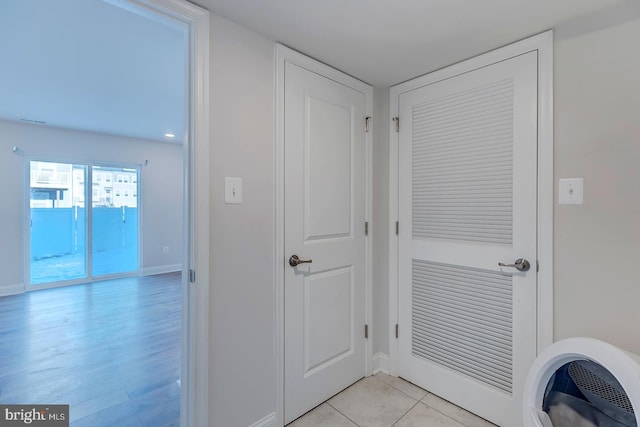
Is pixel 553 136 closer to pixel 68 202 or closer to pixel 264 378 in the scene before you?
pixel 264 378

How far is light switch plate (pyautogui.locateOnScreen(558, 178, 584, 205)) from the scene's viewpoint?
4.57 feet

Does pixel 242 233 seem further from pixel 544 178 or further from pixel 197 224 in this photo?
pixel 544 178

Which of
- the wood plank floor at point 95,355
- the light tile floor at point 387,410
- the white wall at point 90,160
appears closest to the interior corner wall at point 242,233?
the light tile floor at point 387,410

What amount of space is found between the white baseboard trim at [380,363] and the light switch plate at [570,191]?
1555 millimetres

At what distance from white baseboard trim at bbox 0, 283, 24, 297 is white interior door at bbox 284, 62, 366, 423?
4.75 metres

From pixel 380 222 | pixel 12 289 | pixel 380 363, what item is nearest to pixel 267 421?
pixel 380 363

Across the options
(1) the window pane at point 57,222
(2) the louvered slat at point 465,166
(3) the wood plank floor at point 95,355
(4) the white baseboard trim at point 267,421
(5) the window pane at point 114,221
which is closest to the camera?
(4) the white baseboard trim at point 267,421

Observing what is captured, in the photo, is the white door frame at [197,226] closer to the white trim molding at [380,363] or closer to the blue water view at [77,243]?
the white trim molding at [380,363]

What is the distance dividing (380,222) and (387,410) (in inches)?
48.4

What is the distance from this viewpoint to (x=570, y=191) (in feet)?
4.65

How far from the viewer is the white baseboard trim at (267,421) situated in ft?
5.04

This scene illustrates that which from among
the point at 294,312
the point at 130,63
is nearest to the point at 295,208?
the point at 294,312

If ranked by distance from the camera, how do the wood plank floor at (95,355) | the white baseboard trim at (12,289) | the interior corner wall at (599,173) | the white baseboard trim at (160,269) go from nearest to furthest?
the interior corner wall at (599,173)
the wood plank floor at (95,355)
the white baseboard trim at (12,289)
the white baseboard trim at (160,269)

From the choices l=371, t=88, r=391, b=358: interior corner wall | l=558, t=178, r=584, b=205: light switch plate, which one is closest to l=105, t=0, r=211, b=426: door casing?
l=371, t=88, r=391, b=358: interior corner wall
